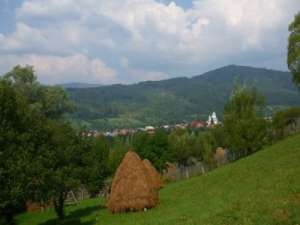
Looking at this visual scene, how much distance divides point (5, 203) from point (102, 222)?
8743mm

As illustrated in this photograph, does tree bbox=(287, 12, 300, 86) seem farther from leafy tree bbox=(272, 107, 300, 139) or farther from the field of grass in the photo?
the field of grass

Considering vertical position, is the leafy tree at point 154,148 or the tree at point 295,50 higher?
the tree at point 295,50

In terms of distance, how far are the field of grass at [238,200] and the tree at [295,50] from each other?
18315mm

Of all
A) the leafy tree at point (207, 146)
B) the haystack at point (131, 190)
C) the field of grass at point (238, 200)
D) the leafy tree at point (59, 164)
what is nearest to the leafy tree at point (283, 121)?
the leafy tree at point (207, 146)

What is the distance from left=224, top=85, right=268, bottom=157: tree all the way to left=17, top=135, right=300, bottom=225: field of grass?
10.3m

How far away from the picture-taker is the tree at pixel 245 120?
51594 mm

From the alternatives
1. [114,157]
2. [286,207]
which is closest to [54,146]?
[286,207]

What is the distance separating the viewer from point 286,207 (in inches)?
611

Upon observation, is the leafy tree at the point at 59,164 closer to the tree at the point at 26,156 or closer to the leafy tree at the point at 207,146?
the tree at the point at 26,156

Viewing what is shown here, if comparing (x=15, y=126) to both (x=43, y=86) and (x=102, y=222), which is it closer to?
(x=102, y=222)

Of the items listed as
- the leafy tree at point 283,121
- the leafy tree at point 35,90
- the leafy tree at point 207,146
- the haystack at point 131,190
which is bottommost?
the leafy tree at point 207,146

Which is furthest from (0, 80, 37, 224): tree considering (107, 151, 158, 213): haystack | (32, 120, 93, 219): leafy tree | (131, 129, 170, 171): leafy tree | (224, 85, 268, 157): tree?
(131, 129, 170, 171): leafy tree

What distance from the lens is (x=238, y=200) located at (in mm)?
20438

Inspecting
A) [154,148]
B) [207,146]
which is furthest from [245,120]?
[207,146]
